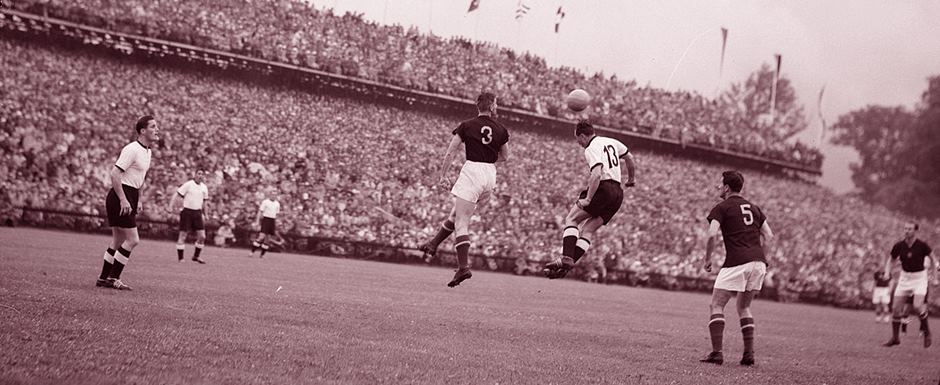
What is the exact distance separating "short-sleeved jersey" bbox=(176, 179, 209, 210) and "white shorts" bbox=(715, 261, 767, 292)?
14025 mm

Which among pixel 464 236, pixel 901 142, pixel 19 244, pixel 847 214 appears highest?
pixel 901 142

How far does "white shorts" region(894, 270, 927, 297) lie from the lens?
17.6 meters

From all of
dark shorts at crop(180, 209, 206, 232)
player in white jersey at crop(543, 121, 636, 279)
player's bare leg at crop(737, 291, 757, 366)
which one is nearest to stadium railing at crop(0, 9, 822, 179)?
dark shorts at crop(180, 209, 206, 232)

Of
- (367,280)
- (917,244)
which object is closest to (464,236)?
(367,280)

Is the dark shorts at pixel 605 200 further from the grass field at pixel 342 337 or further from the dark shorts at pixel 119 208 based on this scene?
the dark shorts at pixel 119 208

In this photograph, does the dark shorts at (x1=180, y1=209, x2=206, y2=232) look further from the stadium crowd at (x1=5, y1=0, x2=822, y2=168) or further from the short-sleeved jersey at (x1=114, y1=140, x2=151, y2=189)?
the stadium crowd at (x1=5, y1=0, x2=822, y2=168)

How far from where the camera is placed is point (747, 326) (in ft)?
38.2

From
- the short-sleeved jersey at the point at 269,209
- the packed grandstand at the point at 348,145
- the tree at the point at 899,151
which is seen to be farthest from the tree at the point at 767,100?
the short-sleeved jersey at the point at 269,209

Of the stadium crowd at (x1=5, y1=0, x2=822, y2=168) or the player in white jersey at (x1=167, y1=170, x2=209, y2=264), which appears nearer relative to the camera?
the player in white jersey at (x1=167, y1=170, x2=209, y2=264)

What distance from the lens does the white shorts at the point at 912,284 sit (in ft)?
57.9

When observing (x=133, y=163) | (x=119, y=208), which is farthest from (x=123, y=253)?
(x=133, y=163)

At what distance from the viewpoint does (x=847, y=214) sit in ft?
157

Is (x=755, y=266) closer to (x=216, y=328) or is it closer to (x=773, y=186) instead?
(x=216, y=328)

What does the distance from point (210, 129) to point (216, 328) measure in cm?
2593
